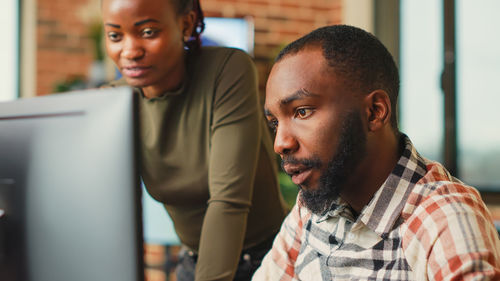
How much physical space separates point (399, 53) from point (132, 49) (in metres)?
2.63

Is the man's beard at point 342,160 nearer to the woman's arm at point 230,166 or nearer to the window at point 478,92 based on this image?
the woman's arm at point 230,166

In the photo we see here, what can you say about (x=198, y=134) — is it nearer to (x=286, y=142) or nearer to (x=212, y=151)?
(x=212, y=151)

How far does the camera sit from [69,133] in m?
0.63

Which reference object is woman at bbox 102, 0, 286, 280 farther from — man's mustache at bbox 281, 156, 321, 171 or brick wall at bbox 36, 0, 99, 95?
brick wall at bbox 36, 0, 99, 95

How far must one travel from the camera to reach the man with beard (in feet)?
2.33

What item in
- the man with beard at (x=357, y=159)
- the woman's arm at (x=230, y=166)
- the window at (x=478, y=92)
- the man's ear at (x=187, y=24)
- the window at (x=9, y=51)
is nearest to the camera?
the man with beard at (x=357, y=159)

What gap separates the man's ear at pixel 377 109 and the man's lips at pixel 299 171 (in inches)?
4.6

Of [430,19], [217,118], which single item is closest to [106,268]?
[217,118]

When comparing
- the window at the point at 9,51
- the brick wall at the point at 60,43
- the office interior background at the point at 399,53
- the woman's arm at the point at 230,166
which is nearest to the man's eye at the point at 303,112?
the woman's arm at the point at 230,166

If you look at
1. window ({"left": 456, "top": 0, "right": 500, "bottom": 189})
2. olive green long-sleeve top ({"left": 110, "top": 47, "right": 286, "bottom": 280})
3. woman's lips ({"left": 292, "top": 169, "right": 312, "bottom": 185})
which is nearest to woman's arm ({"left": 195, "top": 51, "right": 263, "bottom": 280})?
olive green long-sleeve top ({"left": 110, "top": 47, "right": 286, "bottom": 280})

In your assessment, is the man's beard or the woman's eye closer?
the man's beard

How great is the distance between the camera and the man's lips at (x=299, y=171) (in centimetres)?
75

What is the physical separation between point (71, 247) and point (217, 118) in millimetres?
471

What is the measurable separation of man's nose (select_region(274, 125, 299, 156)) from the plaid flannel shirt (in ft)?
0.47
